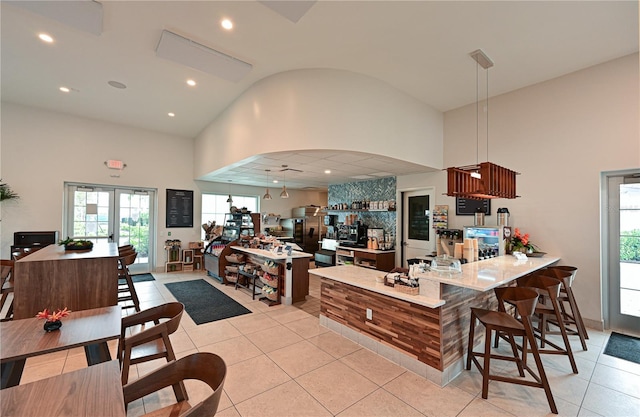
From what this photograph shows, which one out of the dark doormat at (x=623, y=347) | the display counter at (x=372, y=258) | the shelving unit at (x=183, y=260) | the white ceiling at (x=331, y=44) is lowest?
the dark doormat at (x=623, y=347)

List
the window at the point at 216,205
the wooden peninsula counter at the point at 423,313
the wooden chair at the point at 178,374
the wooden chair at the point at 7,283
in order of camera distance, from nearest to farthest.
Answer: the wooden chair at the point at 178,374
the wooden peninsula counter at the point at 423,313
the wooden chair at the point at 7,283
the window at the point at 216,205

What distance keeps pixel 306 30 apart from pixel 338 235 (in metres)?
5.50

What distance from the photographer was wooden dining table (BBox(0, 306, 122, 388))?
1.53m

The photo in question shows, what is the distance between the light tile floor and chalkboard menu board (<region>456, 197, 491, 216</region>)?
7.50ft

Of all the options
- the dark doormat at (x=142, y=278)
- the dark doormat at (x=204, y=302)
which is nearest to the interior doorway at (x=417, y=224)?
the dark doormat at (x=204, y=302)

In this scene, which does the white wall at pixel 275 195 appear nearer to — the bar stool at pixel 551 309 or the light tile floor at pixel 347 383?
the light tile floor at pixel 347 383

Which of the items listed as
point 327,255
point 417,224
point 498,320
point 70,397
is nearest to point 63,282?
point 70,397

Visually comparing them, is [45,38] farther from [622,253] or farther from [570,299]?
[622,253]

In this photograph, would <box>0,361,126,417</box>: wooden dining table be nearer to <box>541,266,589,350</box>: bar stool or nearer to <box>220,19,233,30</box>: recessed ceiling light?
<box>220,19,233,30</box>: recessed ceiling light

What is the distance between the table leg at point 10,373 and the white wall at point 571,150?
19.8 ft

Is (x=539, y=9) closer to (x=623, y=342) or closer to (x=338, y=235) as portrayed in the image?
(x=623, y=342)

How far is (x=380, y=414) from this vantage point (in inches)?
84.5

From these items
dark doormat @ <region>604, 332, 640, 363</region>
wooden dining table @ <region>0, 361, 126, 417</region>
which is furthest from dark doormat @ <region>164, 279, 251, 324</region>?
dark doormat @ <region>604, 332, 640, 363</region>

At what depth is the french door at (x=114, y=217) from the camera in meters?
6.37
